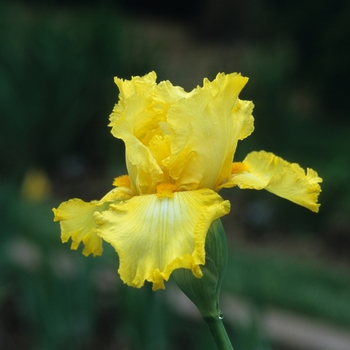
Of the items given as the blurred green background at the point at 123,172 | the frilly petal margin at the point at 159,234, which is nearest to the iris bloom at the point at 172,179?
the frilly petal margin at the point at 159,234

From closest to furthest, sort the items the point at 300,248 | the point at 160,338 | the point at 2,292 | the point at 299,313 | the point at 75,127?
the point at 160,338, the point at 2,292, the point at 299,313, the point at 300,248, the point at 75,127

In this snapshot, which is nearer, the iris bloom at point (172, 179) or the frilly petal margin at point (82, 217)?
the iris bloom at point (172, 179)

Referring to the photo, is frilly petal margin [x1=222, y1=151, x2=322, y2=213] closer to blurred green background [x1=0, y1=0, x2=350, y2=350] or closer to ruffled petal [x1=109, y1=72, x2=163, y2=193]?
ruffled petal [x1=109, y1=72, x2=163, y2=193]

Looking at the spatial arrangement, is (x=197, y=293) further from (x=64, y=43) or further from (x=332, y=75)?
(x=332, y=75)

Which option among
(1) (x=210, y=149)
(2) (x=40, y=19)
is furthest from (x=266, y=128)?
(1) (x=210, y=149)

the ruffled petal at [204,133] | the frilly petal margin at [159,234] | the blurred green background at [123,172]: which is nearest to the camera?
the frilly petal margin at [159,234]

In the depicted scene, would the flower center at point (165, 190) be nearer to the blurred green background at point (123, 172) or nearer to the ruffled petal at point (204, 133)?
the ruffled petal at point (204, 133)

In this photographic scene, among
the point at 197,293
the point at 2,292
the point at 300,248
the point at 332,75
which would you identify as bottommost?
the point at 197,293
